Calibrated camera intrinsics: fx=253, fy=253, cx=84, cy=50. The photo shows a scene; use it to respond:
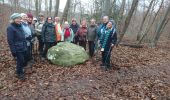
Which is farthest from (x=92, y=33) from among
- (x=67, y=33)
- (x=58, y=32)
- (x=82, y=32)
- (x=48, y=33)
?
(x=48, y=33)

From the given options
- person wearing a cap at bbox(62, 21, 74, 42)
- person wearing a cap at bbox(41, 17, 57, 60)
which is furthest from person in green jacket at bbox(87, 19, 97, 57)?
person wearing a cap at bbox(41, 17, 57, 60)

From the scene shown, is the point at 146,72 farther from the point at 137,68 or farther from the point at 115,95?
the point at 115,95

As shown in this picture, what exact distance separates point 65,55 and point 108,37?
200 cm

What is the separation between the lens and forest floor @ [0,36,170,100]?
25.1ft

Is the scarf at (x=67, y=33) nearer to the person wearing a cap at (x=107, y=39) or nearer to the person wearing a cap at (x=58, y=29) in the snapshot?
the person wearing a cap at (x=58, y=29)

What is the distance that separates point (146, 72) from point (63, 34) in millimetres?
4039

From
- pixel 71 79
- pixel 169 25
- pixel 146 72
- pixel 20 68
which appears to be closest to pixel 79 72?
pixel 71 79

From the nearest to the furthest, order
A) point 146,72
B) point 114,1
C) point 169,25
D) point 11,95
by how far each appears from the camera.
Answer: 1. point 11,95
2. point 146,72
3. point 114,1
4. point 169,25

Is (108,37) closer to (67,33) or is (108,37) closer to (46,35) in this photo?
Answer: (67,33)

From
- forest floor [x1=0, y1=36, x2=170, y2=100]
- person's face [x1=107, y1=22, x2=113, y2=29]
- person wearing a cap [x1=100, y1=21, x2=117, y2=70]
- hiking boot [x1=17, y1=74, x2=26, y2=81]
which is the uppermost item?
person's face [x1=107, y1=22, x2=113, y2=29]

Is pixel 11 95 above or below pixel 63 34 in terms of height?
below

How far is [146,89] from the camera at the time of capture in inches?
337

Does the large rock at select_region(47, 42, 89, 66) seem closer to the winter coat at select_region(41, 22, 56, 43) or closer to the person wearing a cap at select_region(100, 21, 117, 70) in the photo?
the winter coat at select_region(41, 22, 56, 43)

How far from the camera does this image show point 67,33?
11.5 metres
